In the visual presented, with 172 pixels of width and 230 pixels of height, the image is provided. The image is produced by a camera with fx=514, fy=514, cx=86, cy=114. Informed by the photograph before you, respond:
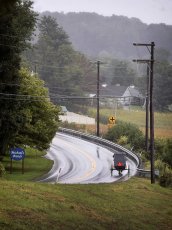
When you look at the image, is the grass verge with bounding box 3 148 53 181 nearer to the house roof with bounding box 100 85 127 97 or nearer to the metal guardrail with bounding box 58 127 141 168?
the metal guardrail with bounding box 58 127 141 168

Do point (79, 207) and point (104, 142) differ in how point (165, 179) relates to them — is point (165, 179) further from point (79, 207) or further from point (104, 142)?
point (104, 142)

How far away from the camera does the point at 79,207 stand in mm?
23125

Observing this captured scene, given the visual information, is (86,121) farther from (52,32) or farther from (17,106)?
(17,106)

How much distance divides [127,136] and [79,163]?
16.8m

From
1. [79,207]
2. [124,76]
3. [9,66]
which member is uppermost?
[124,76]

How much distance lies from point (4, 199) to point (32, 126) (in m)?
21.4

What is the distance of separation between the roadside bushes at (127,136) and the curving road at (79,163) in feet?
11.1

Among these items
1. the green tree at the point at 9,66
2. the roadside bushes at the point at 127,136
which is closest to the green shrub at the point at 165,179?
the green tree at the point at 9,66

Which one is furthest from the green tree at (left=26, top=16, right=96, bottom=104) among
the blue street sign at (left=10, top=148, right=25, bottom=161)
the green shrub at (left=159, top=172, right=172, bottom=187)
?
the blue street sign at (left=10, top=148, right=25, bottom=161)

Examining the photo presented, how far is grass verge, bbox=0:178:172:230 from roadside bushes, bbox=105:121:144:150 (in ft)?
112

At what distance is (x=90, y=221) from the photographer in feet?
68.7

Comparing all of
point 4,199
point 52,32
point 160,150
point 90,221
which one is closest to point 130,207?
point 90,221

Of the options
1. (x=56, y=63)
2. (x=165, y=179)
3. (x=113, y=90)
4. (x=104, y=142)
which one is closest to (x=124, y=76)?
(x=113, y=90)

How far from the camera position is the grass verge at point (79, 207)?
63.0ft
